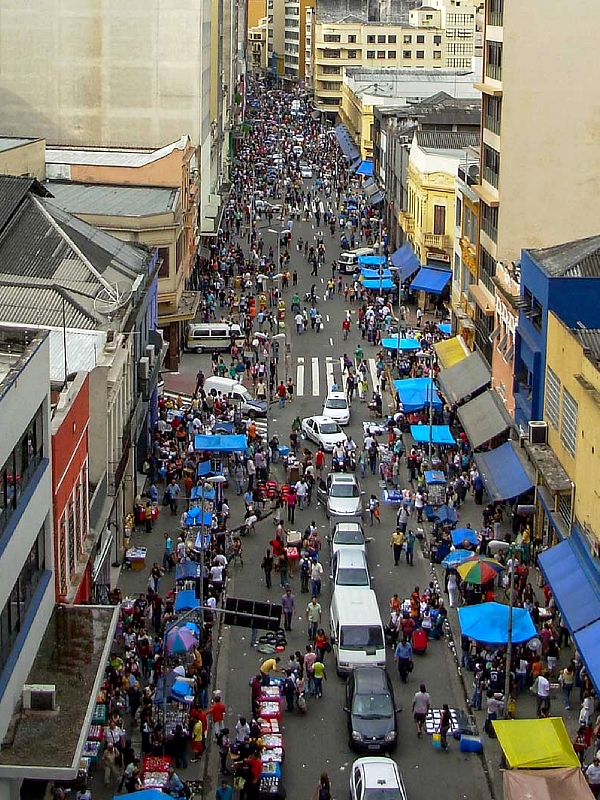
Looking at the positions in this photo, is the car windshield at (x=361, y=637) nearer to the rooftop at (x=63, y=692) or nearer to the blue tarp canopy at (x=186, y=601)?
the blue tarp canopy at (x=186, y=601)

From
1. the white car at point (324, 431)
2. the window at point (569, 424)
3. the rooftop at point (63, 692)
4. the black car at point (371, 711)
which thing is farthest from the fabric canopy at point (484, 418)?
the rooftop at point (63, 692)

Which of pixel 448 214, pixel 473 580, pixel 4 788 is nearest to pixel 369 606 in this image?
pixel 473 580

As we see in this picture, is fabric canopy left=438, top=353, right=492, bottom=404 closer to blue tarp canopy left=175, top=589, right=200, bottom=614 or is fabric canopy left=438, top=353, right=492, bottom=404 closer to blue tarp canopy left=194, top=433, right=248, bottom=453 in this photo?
blue tarp canopy left=194, top=433, right=248, bottom=453

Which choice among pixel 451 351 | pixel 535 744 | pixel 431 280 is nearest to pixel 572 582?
pixel 535 744

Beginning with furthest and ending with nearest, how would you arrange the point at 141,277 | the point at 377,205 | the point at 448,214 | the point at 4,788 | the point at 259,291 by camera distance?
1. the point at 377,205
2. the point at 259,291
3. the point at 448,214
4. the point at 141,277
5. the point at 4,788

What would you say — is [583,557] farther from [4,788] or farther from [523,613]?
[4,788]
